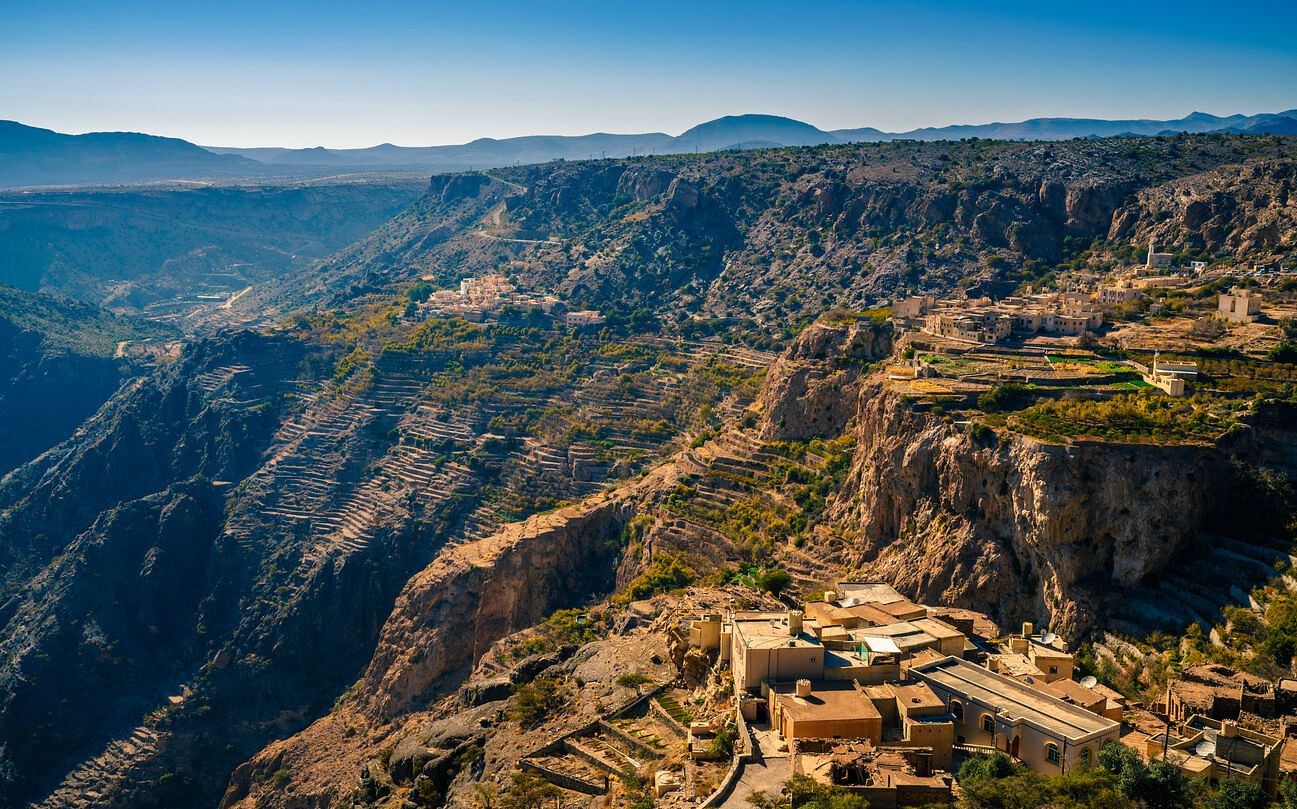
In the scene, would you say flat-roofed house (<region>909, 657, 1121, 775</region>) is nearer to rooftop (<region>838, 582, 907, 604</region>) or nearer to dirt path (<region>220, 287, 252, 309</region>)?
rooftop (<region>838, 582, 907, 604</region>)

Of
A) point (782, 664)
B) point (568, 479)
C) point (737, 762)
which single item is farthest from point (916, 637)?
point (568, 479)

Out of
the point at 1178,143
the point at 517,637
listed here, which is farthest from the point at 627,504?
the point at 1178,143

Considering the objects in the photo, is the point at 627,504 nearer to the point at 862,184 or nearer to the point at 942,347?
the point at 942,347

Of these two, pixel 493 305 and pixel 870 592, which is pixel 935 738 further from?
pixel 493 305

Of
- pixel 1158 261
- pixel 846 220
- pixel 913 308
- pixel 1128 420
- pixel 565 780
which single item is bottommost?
pixel 565 780

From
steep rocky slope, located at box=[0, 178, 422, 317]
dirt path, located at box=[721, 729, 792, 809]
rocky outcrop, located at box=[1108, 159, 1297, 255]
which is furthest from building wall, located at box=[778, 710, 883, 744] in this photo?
steep rocky slope, located at box=[0, 178, 422, 317]

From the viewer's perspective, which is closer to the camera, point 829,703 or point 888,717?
point 829,703
